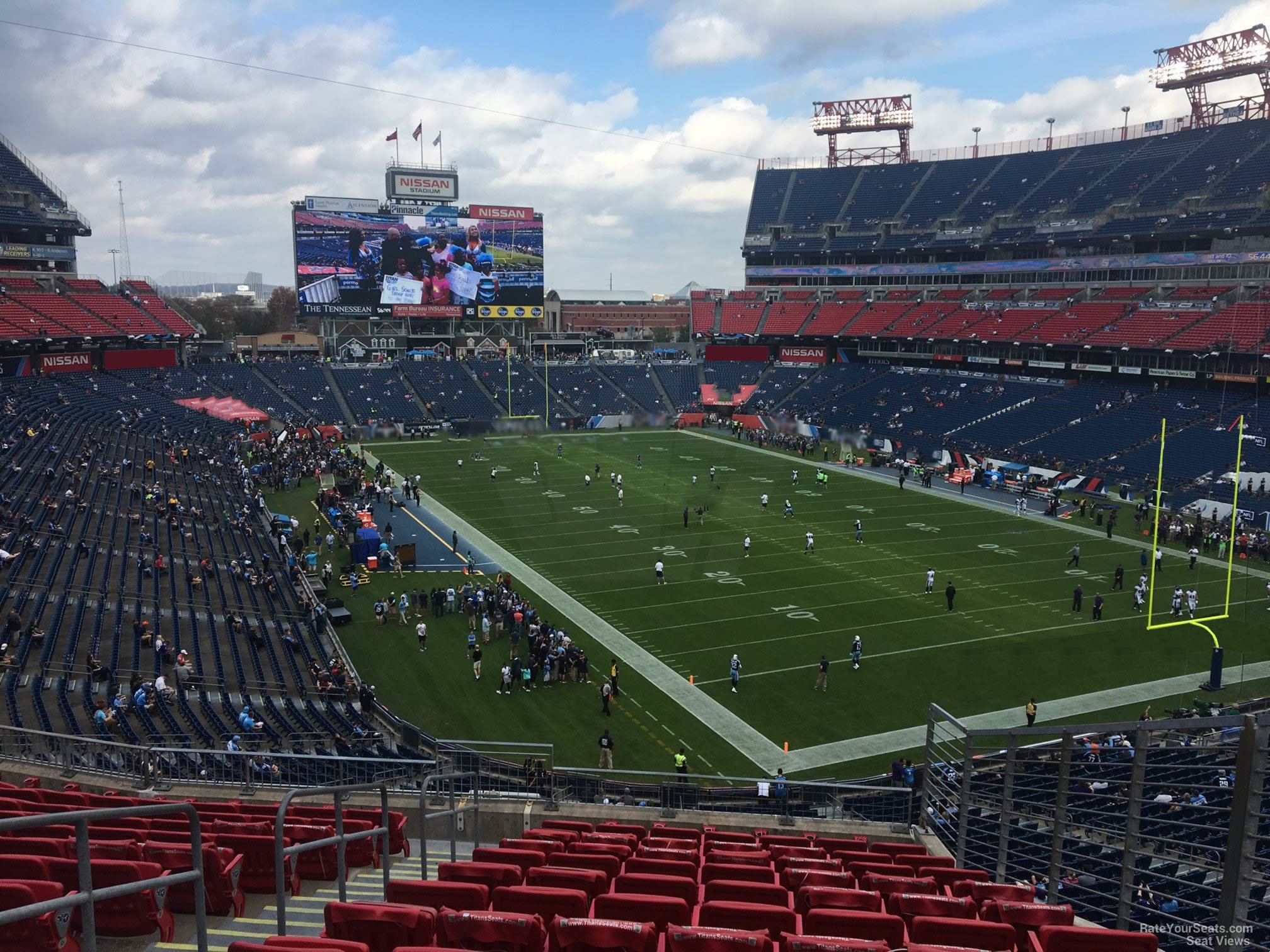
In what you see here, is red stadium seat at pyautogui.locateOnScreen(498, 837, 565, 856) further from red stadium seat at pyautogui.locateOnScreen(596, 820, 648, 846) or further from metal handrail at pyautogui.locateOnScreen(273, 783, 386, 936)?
red stadium seat at pyautogui.locateOnScreen(596, 820, 648, 846)

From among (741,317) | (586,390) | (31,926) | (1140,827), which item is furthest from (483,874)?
(741,317)

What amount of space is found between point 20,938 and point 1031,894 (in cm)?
624

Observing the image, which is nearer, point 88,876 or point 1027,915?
point 88,876

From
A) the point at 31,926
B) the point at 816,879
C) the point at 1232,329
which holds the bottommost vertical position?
the point at 816,879

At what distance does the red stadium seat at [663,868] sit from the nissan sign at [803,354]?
2762 inches

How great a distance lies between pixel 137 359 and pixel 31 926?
64.3 m

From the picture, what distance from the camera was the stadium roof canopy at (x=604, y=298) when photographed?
5276 inches

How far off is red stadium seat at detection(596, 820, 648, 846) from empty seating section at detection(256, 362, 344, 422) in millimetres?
54203

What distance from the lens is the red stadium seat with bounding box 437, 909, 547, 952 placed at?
14.8ft

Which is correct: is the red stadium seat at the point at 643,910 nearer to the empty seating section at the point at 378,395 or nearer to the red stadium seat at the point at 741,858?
the red stadium seat at the point at 741,858

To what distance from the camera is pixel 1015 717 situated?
63.8ft

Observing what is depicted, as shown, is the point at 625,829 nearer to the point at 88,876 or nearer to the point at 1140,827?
the point at 1140,827

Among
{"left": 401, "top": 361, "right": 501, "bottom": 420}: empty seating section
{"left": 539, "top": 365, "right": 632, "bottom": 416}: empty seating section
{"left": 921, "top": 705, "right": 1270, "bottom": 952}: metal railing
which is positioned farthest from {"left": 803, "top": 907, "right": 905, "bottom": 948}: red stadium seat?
{"left": 539, "top": 365, "right": 632, "bottom": 416}: empty seating section

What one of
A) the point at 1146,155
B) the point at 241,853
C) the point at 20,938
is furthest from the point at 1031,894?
the point at 1146,155
